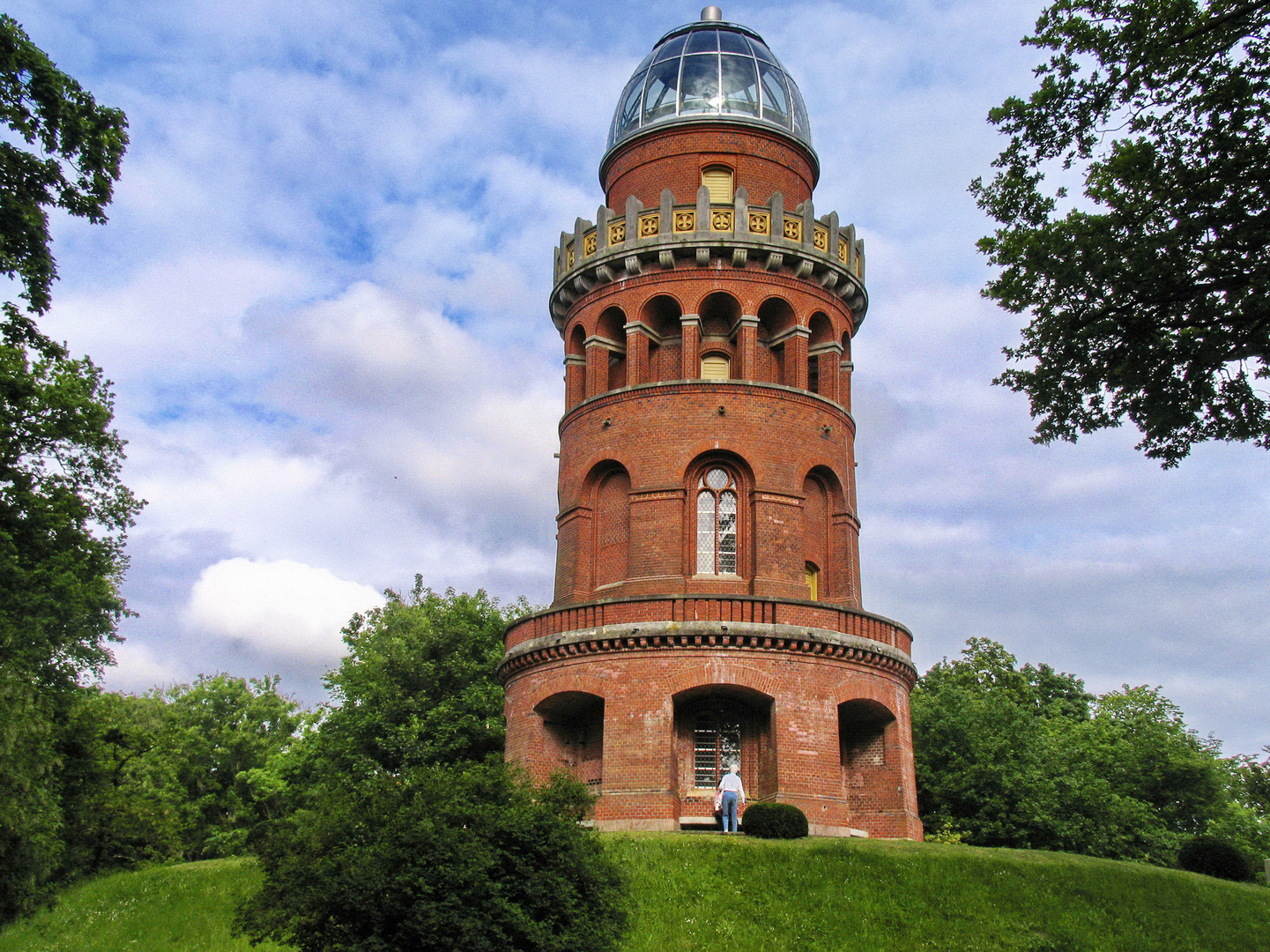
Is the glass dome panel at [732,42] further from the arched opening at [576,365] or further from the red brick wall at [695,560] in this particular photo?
the arched opening at [576,365]

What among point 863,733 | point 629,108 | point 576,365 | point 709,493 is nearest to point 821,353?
point 709,493

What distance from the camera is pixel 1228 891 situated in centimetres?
2217

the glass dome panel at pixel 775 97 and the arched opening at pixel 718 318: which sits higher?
the glass dome panel at pixel 775 97

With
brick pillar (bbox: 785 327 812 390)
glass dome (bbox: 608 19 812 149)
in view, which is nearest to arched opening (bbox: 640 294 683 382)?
brick pillar (bbox: 785 327 812 390)

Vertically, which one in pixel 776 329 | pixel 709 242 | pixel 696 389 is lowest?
pixel 696 389

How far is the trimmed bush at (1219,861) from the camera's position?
24109 mm

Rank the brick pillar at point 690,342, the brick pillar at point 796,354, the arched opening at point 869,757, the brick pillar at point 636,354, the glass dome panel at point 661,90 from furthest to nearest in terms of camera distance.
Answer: the glass dome panel at point 661,90
the brick pillar at point 796,354
the brick pillar at point 636,354
the brick pillar at point 690,342
the arched opening at point 869,757

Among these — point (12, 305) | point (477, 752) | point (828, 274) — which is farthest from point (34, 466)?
point (828, 274)

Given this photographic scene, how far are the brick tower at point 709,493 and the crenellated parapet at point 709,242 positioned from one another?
0.18 ft

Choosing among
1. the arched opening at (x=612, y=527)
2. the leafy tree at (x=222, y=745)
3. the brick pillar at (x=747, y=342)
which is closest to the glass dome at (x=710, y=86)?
the brick pillar at (x=747, y=342)

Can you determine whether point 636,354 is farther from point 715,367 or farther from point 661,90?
point 661,90

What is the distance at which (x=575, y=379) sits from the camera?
102 feet

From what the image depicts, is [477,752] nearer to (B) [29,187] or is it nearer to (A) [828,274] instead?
(A) [828,274]

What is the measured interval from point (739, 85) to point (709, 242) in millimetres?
5373
